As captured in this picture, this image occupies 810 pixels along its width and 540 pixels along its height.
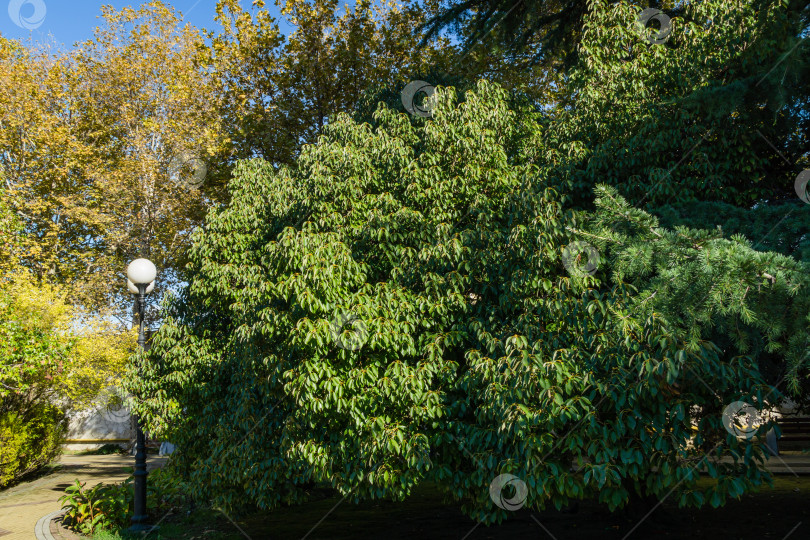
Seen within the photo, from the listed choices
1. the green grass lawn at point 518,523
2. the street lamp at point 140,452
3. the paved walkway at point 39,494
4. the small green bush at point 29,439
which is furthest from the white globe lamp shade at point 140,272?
the small green bush at point 29,439

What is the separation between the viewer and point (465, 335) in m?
7.14

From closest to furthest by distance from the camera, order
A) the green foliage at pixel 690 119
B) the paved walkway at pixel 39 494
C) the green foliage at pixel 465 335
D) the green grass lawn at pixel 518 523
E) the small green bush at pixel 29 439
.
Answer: the green foliage at pixel 465 335
the green foliage at pixel 690 119
the green grass lawn at pixel 518 523
the paved walkway at pixel 39 494
the small green bush at pixel 29 439

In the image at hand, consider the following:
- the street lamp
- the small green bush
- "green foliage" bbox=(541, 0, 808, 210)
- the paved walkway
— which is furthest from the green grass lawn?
the small green bush

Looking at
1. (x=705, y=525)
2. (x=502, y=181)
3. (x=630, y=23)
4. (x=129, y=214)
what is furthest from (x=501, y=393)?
(x=129, y=214)

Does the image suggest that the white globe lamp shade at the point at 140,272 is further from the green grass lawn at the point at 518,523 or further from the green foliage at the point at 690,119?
the green foliage at the point at 690,119

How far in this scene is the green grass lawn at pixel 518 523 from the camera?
9.01 metres

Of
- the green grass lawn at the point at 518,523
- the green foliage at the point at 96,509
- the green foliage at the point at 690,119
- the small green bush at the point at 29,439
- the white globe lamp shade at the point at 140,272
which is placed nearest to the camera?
the green foliage at the point at 690,119

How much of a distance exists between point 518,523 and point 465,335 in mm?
4995

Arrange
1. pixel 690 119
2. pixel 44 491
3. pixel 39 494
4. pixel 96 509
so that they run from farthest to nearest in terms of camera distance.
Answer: pixel 44 491 → pixel 39 494 → pixel 96 509 → pixel 690 119

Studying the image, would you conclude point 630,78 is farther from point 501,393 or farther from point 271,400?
point 271,400

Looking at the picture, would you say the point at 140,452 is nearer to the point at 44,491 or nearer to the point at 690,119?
the point at 44,491

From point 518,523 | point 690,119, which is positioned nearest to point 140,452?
point 518,523

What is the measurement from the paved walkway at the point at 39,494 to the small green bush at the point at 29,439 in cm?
58

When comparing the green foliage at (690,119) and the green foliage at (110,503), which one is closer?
the green foliage at (690,119)
